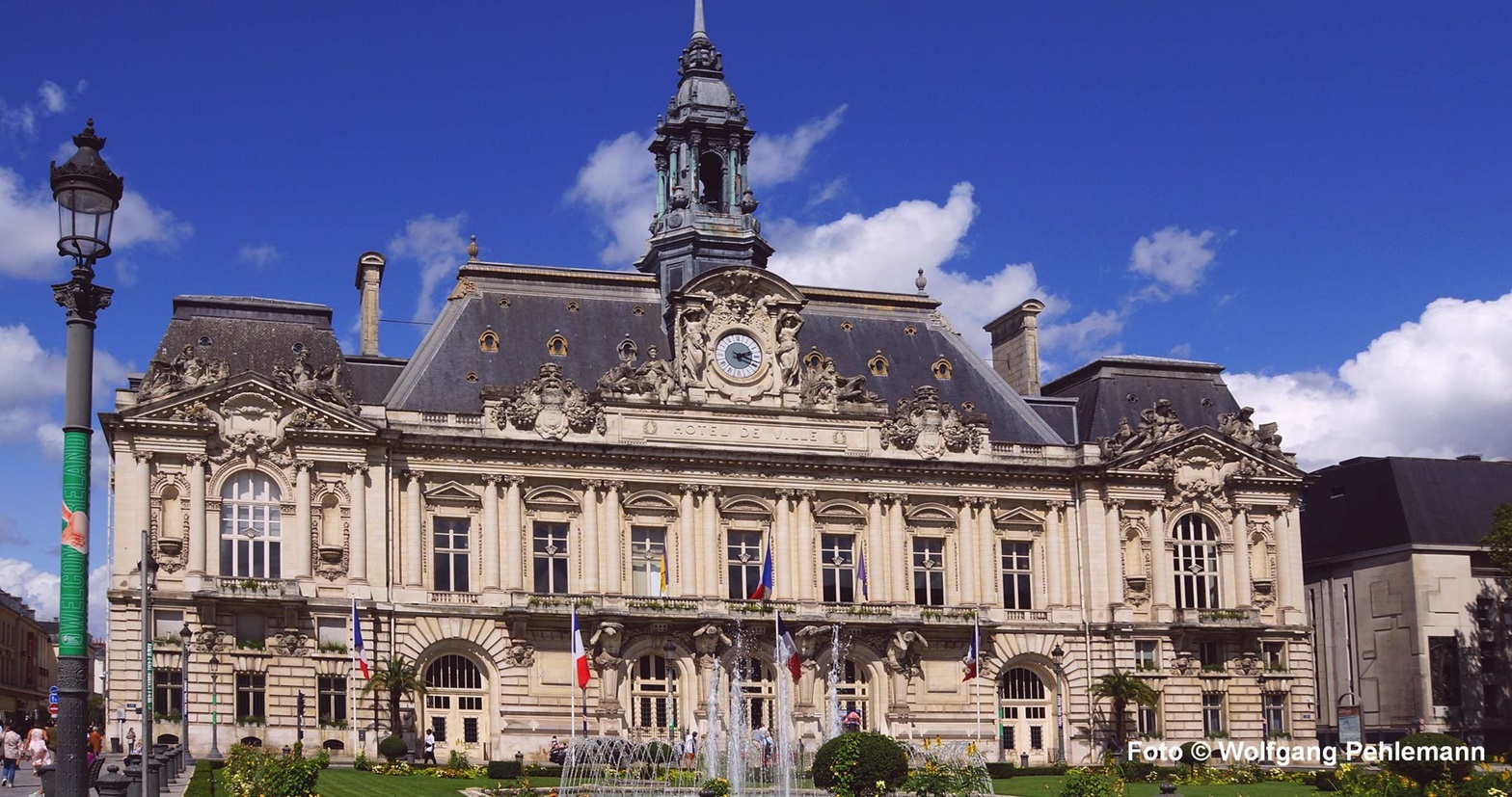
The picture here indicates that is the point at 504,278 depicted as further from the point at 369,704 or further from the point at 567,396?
the point at 369,704

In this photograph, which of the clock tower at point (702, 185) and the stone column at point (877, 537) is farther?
the clock tower at point (702, 185)

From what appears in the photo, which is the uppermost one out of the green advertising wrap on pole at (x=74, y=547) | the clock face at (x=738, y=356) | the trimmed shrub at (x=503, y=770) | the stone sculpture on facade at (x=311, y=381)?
the clock face at (x=738, y=356)

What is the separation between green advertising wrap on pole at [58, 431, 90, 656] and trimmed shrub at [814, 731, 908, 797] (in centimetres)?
2219

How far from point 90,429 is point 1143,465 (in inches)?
2344

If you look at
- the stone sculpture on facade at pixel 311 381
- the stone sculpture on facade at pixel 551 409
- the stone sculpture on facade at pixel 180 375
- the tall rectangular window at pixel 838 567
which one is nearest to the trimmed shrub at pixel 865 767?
the stone sculpture on facade at pixel 551 409

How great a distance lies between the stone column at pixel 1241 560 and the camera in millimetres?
75750

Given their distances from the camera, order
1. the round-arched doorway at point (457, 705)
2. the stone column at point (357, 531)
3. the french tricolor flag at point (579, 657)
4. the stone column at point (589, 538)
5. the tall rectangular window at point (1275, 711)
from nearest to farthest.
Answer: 1. the french tricolor flag at point (579, 657)
2. the stone column at point (357, 531)
3. the round-arched doorway at point (457, 705)
4. the stone column at point (589, 538)
5. the tall rectangular window at point (1275, 711)

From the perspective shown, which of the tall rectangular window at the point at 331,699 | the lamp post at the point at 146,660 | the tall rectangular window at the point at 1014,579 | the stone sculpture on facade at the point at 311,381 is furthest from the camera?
the tall rectangular window at the point at 1014,579

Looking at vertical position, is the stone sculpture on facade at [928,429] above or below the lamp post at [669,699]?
above

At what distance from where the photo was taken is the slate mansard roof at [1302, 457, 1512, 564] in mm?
80188

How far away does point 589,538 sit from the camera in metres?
69.8

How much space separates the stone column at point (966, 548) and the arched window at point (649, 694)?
1202 cm

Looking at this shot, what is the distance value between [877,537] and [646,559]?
8981mm

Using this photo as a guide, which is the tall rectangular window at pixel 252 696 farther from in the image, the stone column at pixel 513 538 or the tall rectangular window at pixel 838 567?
the tall rectangular window at pixel 838 567
